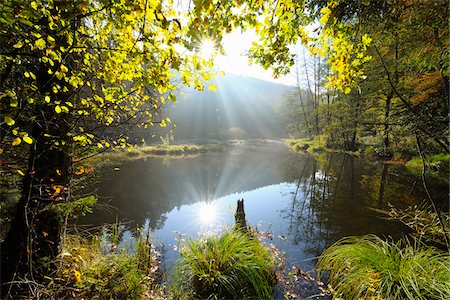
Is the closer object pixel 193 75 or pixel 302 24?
pixel 193 75

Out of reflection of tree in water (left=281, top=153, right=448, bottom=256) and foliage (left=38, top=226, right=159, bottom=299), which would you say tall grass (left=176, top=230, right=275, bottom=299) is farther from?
reflection of tree in water (left=281, top=153, right=448, bottom=256)

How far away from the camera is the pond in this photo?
6555 mm

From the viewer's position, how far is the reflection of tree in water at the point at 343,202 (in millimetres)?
6548

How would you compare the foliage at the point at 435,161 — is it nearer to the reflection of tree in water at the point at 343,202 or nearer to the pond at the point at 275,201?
the pond at the point at 275,201

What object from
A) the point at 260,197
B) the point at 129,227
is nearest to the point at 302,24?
the point at 129,227

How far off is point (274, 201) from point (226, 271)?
6.36 metres

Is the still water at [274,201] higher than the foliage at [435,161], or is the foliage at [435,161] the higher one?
the foliage at [435,161]

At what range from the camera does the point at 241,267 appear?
4078 millimetres

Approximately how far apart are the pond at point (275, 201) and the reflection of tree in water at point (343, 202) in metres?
0.02

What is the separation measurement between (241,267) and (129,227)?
4.29m

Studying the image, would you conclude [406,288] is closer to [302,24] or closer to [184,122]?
[302,24]

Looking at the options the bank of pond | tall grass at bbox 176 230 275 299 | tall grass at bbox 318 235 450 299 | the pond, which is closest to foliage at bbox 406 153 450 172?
the pond

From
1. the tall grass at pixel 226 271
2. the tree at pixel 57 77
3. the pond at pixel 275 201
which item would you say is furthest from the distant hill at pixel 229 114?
the tree at pixel 57 77

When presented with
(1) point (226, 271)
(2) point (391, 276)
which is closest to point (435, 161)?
(2) point (391, 276)
